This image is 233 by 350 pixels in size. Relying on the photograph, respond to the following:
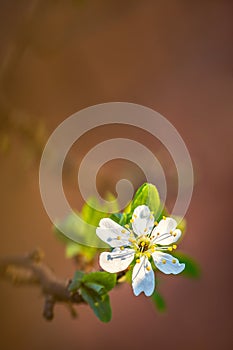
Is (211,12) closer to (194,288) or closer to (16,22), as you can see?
(16,22)

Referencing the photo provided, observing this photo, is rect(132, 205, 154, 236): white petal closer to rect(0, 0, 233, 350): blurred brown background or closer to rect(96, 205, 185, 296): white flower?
rect(96, 205, 185, 296): white flower

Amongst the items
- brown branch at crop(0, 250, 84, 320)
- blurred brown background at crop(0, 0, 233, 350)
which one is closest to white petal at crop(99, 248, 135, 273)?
brown branch at crop(0, 250, 84, 320)

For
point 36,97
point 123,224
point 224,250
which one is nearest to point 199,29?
point 36,97

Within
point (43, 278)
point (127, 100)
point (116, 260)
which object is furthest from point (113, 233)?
point (127, 100)

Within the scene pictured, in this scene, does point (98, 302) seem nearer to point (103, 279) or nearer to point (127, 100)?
point (103, 279)

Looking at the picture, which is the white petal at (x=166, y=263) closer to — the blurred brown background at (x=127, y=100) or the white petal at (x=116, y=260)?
the white petal at (x=116, y=260)

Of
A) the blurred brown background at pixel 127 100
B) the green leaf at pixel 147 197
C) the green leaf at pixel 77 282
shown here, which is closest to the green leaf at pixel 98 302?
the green leaf at pixel 77 282
